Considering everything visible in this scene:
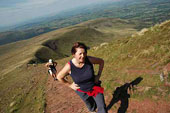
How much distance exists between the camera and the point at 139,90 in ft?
23.3

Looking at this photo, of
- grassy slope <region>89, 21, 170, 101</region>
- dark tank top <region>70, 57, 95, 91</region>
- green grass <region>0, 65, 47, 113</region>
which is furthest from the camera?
green grass <region>0, 65, 47, 113</region>

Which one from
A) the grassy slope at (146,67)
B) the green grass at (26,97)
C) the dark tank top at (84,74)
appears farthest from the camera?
the green grass at (26,97)

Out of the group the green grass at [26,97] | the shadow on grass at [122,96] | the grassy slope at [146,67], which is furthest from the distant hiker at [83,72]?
the green grass at [26,97]

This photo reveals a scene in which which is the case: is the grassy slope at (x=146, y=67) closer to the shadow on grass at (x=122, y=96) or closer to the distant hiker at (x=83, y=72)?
the shadow on grass at (x=122, y=96)

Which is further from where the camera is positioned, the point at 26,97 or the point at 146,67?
the point at 26,97

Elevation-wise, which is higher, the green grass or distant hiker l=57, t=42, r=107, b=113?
distant hiker l=57, t=42, r=107, b=113

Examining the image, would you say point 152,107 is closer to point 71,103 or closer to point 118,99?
point 118,99

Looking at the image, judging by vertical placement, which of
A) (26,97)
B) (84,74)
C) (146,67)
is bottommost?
(26,97)

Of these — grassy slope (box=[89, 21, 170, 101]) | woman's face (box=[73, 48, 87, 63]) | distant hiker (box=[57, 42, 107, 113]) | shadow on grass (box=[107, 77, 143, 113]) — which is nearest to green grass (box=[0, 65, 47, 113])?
shadow on grass (box=[107, 77, 143, 113])

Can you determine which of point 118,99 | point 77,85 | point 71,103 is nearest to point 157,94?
point 118,99

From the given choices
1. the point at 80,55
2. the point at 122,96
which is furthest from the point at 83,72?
the point at 122,96

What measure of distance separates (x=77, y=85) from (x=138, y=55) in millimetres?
8005

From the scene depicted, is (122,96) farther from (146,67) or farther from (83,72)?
(83,72)

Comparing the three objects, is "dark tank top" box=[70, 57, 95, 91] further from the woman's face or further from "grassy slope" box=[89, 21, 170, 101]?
"grassy slope" box=[89, 21, 170, 101]
